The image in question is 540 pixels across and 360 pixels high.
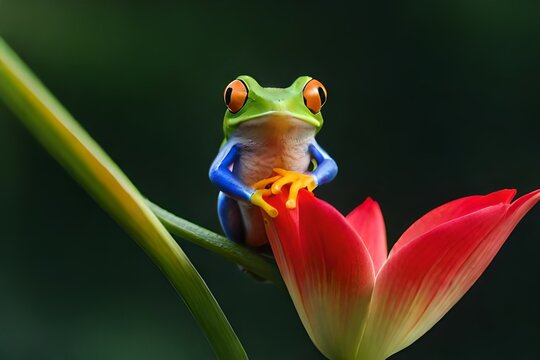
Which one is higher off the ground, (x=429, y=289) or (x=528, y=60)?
(x=429, y=289)

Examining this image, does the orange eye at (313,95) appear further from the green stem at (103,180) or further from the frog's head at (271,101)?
the green stem at (103,180)

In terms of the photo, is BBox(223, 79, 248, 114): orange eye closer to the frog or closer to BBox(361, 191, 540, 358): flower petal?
the frog

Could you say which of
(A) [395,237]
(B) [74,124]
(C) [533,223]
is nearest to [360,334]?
(B) [74,124]

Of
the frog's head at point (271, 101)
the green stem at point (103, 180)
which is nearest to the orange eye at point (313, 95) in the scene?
the frog's head at point (271, 101)

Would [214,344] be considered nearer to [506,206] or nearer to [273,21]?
[506,206]

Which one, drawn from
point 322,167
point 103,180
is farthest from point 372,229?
point 103,180

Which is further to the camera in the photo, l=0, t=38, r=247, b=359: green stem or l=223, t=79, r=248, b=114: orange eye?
l=223, t=79, r=248, b=114: orange eye

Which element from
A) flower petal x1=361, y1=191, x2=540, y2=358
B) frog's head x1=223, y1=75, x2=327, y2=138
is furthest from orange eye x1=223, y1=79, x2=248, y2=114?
flower petal x1=361, y1=191, x2=540, y2=358
